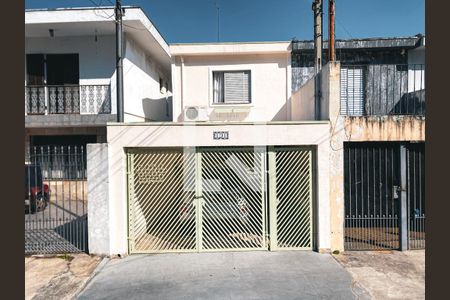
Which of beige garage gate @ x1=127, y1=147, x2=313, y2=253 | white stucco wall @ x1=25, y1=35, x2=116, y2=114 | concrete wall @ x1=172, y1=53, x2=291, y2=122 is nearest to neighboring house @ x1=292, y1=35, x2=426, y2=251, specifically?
beige garage gate @ x1=127, y1=147, x2=313, y2=253

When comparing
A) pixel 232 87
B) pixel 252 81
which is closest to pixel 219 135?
pixel 232 87

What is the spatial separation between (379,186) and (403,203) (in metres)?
0.59

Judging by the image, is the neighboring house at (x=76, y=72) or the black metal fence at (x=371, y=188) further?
the neighboring house at (x=76, y=72)

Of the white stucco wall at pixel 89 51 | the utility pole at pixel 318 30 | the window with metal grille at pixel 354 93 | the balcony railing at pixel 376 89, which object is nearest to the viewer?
the utility pole at pixel 318 30

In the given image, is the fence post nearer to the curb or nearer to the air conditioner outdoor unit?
the air conditioner outdoor unit

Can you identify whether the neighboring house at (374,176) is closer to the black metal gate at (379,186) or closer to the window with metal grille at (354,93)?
the black metal gate at (379,186)

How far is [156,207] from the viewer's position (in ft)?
20.6

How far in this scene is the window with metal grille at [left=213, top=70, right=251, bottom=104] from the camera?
10625 mm

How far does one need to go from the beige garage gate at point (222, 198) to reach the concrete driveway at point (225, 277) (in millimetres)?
358

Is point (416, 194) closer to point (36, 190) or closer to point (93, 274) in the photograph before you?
point (93, 274)

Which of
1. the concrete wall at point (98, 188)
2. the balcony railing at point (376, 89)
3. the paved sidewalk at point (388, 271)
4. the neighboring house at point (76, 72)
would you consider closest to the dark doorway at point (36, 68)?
the neighboring house at point (76, 72)

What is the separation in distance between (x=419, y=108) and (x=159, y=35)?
10.1m

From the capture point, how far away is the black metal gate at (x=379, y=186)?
6203mm

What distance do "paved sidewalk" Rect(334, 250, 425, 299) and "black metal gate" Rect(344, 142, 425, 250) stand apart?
30cm
